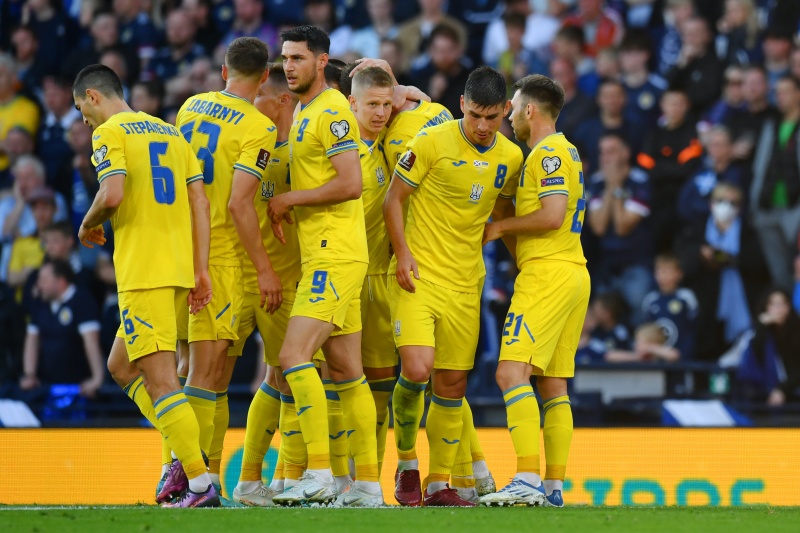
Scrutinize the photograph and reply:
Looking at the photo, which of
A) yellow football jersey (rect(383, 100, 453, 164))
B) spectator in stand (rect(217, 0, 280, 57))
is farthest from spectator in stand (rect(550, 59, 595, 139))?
yellow football jersey (rect(383, 100, 453, 164))

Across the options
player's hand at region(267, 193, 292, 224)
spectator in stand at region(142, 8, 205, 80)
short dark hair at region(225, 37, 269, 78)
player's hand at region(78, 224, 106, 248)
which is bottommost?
player's hand at region(78, 224, 106, 248)

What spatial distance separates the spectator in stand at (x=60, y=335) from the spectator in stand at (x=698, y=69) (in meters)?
6.70

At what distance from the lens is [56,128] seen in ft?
44.1

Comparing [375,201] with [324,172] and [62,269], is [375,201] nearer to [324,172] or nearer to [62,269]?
[324,172]

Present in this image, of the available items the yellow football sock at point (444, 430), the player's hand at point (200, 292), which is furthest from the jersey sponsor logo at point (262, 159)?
the yellow football sock at point (444, 430)

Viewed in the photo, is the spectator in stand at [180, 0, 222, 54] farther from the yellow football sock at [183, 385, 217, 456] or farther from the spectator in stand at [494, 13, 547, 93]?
the yellow football sock at [183, 385, 217, 456]

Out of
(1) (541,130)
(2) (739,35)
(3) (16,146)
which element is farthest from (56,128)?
(1) (541,130)

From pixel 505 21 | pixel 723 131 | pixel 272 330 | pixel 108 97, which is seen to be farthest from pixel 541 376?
pixel 505 21

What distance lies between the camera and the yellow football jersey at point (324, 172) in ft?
21.0

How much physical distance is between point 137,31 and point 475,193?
8.17 meters

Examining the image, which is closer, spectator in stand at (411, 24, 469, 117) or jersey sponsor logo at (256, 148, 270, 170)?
jersey sponsor logo at (256, 148, 270, 170)

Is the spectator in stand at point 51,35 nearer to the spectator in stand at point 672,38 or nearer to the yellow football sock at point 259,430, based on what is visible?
the spectator in stand at point 672,38

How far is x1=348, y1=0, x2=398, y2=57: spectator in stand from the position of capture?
13.1 metres

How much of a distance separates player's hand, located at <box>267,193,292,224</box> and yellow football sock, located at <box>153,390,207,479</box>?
1139mm
